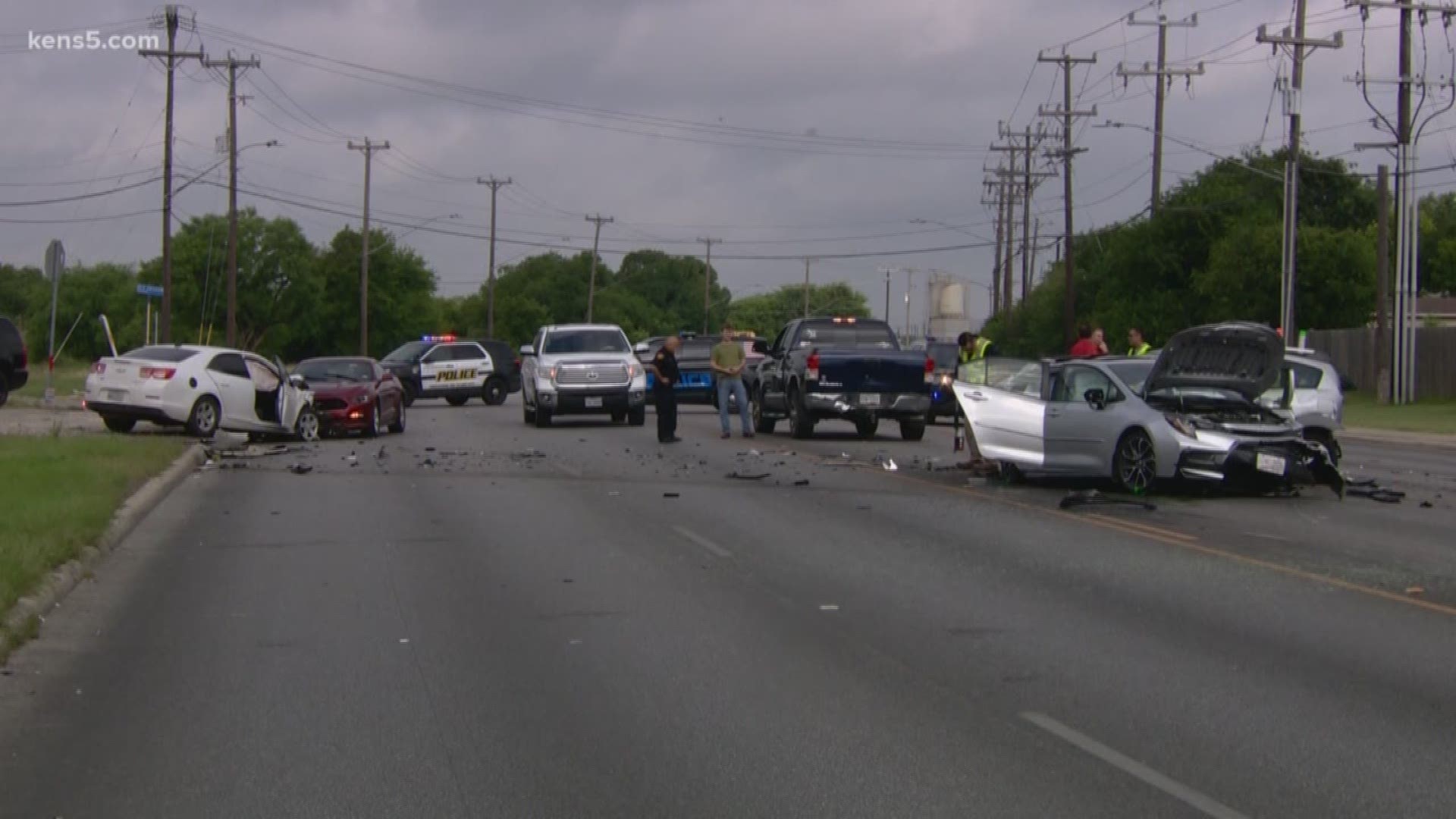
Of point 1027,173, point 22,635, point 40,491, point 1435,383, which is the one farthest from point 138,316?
point 22,635

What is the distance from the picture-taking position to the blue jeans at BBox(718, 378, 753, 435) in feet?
92.0

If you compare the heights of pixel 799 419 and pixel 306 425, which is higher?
pixel 799 419

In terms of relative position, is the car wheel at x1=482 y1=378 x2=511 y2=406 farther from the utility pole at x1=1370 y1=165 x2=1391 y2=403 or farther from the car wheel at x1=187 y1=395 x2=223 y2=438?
the utility pole at x1=1370 y1=165 x2=1391 y2=403

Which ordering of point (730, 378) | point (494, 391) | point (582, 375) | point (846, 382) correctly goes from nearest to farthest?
point (846, 382), point (730, 378), point (582, 375), point (494, 391)

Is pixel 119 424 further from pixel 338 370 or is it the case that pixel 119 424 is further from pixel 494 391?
pixel 494 391

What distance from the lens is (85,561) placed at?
12.5 meters

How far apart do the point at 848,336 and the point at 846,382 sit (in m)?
2.27

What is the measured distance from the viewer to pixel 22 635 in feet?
31.8

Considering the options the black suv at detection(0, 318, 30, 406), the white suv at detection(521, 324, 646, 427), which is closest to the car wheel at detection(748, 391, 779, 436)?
the white suv at detection(521, 324, 646, 427)

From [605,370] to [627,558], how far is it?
1837 cm

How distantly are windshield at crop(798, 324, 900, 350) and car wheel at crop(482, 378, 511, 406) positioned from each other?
1740cm

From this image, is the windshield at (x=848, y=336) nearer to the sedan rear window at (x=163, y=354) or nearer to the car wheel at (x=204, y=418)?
the car wheel at (x=204, y=418)

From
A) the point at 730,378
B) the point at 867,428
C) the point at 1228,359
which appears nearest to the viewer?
the point at 1228,359

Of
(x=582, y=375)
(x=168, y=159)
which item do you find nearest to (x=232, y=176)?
(x=168, y=159)
